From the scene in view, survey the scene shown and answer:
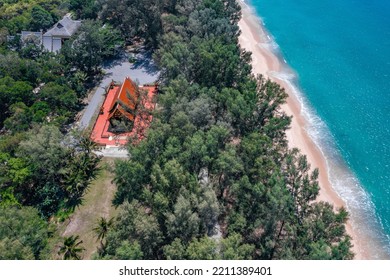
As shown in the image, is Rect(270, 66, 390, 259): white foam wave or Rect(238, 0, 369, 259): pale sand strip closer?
Rect(270, 66, 390, 259): white foam wave

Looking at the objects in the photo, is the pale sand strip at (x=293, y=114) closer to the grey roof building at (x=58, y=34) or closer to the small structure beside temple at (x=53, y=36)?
the grey roof building at (x=58, y=34)

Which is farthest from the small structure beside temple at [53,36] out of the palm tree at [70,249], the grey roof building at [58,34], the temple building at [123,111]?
the palm tree at [70,249]

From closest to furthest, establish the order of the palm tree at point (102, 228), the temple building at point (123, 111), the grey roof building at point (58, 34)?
the palm tree at point (102, 228), the temple building at point (123, 111), the grey roof building at point (58, 34)

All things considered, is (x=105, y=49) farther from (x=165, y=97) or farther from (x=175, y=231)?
(x=175, y=231)

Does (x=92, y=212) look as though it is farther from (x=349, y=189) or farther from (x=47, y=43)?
(x=47, y=43)

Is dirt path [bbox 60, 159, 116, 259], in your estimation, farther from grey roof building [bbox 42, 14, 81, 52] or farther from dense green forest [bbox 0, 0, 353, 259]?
grey roof building [bbox 42, 14, 81, 52]

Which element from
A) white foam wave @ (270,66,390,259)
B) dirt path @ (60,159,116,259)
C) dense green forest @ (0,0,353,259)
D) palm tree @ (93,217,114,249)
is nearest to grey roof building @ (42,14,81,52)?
dense green forest @ (0,0,353,259)

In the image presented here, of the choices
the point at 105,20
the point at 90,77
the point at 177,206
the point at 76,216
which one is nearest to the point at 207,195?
the point at 177,206

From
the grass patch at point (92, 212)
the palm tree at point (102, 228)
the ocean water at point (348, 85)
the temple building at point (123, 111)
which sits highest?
the ocean water at point (348, 85)
